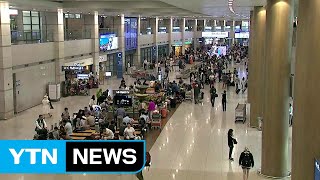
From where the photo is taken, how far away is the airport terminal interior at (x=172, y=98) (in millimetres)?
8375

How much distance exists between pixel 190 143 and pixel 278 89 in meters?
4.96

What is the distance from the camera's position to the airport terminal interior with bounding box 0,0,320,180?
8.38 m

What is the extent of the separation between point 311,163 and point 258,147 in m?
9.14

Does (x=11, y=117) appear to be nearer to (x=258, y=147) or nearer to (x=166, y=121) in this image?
(x=166, y=121)

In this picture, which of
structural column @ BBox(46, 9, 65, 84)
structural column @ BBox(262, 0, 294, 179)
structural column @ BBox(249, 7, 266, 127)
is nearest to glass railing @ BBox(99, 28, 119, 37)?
structural column @ BBox(46, 9, 65, 84)

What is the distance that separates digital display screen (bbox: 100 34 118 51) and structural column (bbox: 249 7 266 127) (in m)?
16.6

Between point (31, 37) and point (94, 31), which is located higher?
point (94, 31)

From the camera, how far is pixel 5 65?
883 inches

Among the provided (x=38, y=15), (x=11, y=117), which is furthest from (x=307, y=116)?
(x=38, y=15)

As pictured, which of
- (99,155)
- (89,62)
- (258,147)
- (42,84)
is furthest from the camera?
(89,62)

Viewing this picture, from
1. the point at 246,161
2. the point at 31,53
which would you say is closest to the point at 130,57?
the point at 31,53

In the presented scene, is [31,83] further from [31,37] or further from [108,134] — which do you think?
[108,134]

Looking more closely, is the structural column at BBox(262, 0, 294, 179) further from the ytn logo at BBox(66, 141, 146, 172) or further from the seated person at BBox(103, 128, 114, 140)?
the ytn logo at BBox(66, 141, 146, 172)

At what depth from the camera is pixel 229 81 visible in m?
35.4
